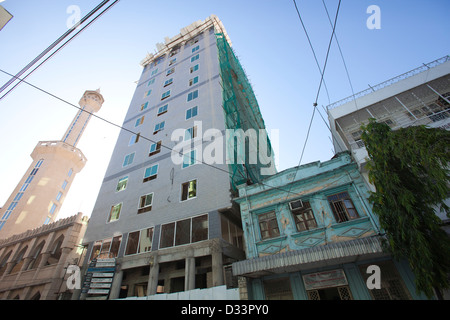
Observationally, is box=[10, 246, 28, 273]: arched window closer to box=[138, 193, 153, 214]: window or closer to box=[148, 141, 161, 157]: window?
box=[138, 193, 153, 214]: window

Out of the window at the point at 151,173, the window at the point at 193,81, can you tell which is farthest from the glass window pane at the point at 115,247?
the window at the point at 193,81

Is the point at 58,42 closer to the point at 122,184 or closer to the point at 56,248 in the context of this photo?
the point at 122,184

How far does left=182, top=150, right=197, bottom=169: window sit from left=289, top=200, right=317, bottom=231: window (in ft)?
29.2

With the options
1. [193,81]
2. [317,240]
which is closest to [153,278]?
[317,240]

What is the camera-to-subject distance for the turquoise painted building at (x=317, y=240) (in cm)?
950

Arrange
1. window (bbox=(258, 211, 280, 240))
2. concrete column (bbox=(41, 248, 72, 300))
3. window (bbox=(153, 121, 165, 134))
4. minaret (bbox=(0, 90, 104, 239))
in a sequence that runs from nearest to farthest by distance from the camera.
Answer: window (bbox=(258, 211, 280, 240))
concrete column (bbox=(41, 248, 72, 300))
window (bbox=(153, 121, 165, 134))
minaret (bbox=(0, 90, 104, 239))

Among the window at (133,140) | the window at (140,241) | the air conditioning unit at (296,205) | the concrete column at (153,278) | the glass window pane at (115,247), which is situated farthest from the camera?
the window at (133,140)

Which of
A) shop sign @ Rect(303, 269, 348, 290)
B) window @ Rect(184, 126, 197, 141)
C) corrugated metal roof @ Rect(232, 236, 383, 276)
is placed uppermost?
window @ Rect(184, 126, 197, 141)

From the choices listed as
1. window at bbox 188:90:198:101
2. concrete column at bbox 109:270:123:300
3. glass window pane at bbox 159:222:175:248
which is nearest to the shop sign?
glass window pane at bbox 159:222:175:248

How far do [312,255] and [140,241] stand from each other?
12.4 m

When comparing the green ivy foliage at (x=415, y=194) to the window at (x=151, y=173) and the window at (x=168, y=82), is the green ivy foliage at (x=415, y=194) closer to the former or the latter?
the window at (x=151, y=173)

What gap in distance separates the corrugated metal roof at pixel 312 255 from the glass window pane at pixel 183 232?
4527 mm

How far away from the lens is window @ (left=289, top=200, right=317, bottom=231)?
11.6m

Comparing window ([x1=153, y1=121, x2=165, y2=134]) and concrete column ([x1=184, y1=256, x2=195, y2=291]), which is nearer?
concrete column ([x1=184, y1=256, x2=195, y2=291])
